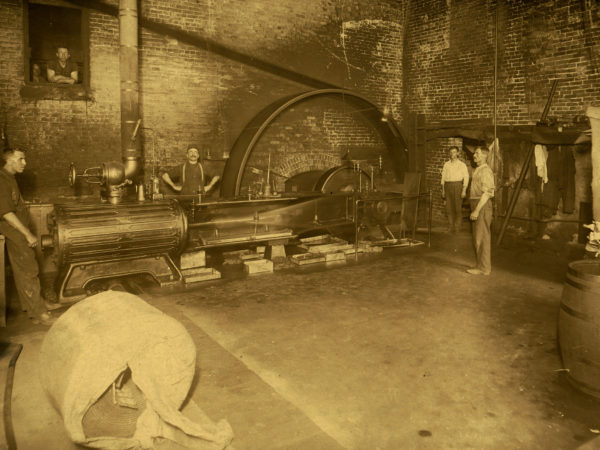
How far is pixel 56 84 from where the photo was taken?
7.83 m

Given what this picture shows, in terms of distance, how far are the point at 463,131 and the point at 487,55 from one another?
59.0 inches

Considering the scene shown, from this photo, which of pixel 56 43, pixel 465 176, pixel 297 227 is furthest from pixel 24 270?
pixel 465 176

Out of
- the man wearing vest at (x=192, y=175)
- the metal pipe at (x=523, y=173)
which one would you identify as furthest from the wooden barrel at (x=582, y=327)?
the man wearing vest at (x=192, y=175)

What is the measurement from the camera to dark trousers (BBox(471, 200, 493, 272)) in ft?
21.3

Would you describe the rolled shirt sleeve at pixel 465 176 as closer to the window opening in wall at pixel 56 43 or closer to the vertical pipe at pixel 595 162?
the vertical pipe at pixel 595 162

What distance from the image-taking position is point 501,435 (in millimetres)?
3100

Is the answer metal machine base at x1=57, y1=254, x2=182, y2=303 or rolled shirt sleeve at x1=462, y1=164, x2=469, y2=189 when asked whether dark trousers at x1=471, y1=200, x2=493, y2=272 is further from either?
metal machine base at x1=57, y1=254, x2=182, y2=303

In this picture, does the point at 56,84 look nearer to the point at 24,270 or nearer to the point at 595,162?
the point at 24,270

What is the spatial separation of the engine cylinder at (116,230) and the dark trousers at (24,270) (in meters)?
0.44

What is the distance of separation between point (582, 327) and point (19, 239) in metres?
4.81

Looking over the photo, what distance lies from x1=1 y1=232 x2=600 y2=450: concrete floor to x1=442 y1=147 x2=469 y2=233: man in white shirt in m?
3.26

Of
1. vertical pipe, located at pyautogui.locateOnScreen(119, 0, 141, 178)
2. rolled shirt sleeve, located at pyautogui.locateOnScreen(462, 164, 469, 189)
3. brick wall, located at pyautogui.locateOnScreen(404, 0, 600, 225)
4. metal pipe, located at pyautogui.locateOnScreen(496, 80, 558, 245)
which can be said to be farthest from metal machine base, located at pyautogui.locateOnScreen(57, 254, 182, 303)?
brick wall, located at pyautogui.locateOnScreen(404, 0, 600, 225)

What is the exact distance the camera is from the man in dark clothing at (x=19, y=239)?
15.7 ft

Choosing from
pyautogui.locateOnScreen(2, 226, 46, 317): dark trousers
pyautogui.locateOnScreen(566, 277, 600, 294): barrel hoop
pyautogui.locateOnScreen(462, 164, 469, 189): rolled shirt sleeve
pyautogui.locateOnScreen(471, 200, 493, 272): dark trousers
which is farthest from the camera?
pyautogui.locateOnScreen(462, 164, 469, 189): rolled shirt sleeve
